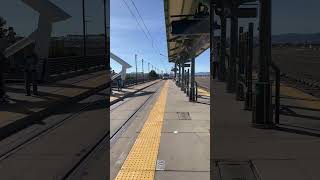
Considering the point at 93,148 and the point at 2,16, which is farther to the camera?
the point at 93,148

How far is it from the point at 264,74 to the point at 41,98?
5.55 m

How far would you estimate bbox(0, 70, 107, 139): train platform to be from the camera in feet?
16.5

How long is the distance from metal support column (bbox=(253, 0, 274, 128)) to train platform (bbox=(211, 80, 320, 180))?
0.27 metres

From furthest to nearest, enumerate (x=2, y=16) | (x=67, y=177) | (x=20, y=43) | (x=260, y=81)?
1. (x=260, y=81)
2. (x=67, y=177)
3. (x=20, y=43)
4. (x=2, y=16)

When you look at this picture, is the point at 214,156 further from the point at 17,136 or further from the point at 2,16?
the point at 2,16

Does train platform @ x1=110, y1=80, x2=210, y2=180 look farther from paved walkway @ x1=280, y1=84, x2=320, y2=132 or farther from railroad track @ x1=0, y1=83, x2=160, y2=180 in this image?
paved walkway @ x1=280, y1=84, x2=320, y2=132

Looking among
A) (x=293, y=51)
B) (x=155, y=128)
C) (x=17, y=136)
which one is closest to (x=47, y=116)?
(x=17, y=136)

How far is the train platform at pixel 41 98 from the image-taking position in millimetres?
5043

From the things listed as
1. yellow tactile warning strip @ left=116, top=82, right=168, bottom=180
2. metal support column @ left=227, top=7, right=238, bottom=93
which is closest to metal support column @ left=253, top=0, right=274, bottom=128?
yellow tactile warning strip @ left=116, top=82, right=168, bottom=180

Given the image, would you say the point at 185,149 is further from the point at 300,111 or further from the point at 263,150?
the point at 300,111

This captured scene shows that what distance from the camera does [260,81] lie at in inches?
397

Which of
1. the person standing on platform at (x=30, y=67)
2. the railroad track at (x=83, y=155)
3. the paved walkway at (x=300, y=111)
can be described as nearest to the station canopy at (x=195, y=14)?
the paved walkway at (x=300, y=111)

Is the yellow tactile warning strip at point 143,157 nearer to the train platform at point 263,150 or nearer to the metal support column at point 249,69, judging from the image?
the train platform at point 263,150

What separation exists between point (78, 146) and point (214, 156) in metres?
1.88
